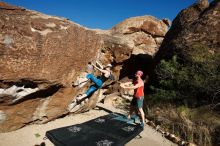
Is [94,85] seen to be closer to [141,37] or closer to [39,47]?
[39,47]

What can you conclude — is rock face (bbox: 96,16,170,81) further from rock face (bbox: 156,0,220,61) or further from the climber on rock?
the climber on rock

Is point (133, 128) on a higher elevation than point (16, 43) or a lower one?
lower

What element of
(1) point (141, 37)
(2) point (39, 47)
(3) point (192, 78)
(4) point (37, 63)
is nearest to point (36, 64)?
(4) point (37, 63)

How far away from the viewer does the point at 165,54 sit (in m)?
9.60

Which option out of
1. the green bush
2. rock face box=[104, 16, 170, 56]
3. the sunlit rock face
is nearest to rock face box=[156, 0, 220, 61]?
the green bush

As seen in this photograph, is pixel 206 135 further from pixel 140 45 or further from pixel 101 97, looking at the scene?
pixel 140 45

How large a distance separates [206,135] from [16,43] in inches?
200

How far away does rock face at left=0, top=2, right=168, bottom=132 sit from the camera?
439cm

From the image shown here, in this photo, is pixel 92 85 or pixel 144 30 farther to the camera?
pixel 144 30

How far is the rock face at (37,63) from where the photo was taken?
173 inches

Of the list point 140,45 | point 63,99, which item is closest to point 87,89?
Result: point 63,99

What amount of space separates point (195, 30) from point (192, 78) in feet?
8.70

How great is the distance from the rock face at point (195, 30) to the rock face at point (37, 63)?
4.18 meters

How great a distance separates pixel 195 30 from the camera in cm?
900
